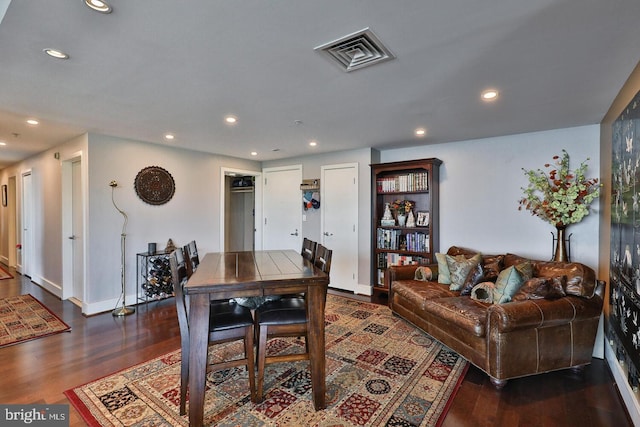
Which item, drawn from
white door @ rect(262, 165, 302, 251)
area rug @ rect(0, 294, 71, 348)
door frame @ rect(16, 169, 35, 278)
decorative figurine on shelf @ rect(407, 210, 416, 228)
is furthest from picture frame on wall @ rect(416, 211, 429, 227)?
→ door frame @ rect(16, 169, 35, 278)

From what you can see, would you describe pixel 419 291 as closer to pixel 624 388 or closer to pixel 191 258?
pixel 624 388

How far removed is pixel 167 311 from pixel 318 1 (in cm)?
391

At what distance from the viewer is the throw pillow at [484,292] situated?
2.85m

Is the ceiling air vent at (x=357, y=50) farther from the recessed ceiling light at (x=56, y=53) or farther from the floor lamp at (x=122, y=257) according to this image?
the floor lamp at (x=122, y=257)

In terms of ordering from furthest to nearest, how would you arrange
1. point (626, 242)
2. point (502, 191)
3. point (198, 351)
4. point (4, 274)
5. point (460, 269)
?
point (4, 274) < point (502, 191) < point (460, 269) < point (626, 242) < point (198, 351)

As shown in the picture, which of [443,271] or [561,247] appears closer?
[561,247]

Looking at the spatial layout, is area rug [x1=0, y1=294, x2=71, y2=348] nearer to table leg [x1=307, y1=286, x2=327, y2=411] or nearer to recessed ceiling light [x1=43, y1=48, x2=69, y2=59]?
recessed ceiling light [x1=43, y1=48, x2=69, y2=59]

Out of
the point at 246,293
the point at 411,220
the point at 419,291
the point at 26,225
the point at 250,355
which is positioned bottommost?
the point at 250,355

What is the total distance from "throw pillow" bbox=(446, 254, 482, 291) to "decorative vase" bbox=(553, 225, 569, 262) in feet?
2.35

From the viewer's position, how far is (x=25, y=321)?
351cm

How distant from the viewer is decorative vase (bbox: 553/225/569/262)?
122 inches

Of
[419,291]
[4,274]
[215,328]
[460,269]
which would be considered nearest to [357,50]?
[215,328]

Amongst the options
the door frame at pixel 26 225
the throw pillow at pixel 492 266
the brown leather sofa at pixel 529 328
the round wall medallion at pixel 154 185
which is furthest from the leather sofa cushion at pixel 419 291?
the door frame at pixel 26 225

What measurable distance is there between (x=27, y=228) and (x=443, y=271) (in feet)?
23.9
